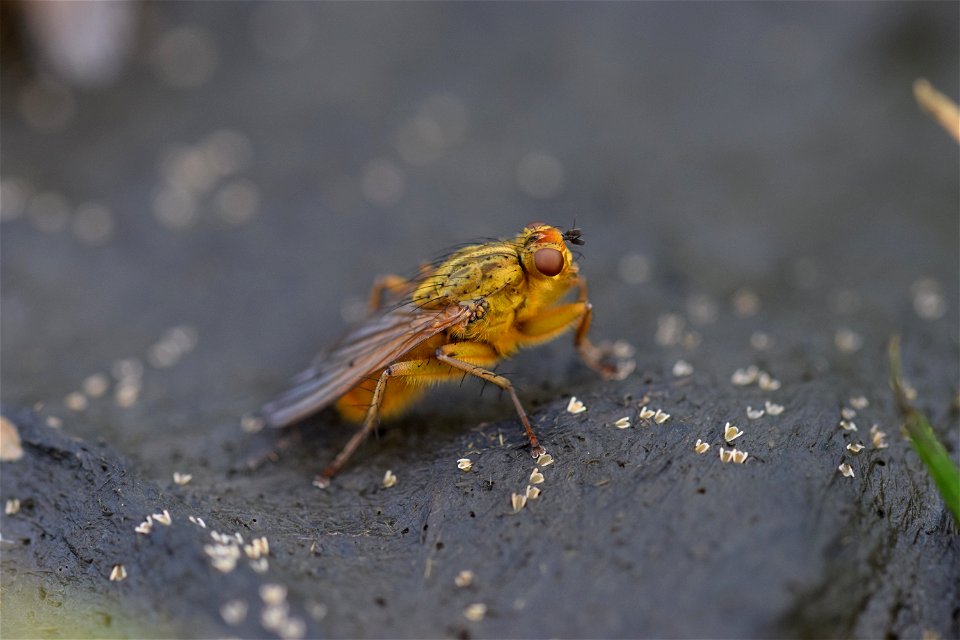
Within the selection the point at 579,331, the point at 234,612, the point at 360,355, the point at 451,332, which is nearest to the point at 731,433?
the point at 579,331

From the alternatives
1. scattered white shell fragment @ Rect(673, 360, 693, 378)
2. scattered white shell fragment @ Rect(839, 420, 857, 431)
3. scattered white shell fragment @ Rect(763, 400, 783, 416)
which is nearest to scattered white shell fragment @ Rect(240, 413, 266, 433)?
scattered white shell fragment @ Rect(673, 360, 693, 378)

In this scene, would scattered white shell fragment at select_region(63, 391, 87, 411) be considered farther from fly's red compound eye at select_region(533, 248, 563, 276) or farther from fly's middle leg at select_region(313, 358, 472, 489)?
fly's red compound eye at select_region(533, 248, 563, 276)

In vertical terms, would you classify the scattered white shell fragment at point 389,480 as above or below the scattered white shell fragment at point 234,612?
below

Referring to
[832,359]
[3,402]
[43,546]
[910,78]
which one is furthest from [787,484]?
[910,78]

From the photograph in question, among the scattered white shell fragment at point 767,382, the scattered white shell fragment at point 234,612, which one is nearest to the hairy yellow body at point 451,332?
the scattered white shell fragment at point 767,382

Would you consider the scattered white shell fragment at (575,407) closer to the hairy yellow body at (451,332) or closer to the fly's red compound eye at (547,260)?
the hairy yellow body at (451,332)

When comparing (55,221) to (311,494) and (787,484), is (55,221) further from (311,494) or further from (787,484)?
(787,484)
